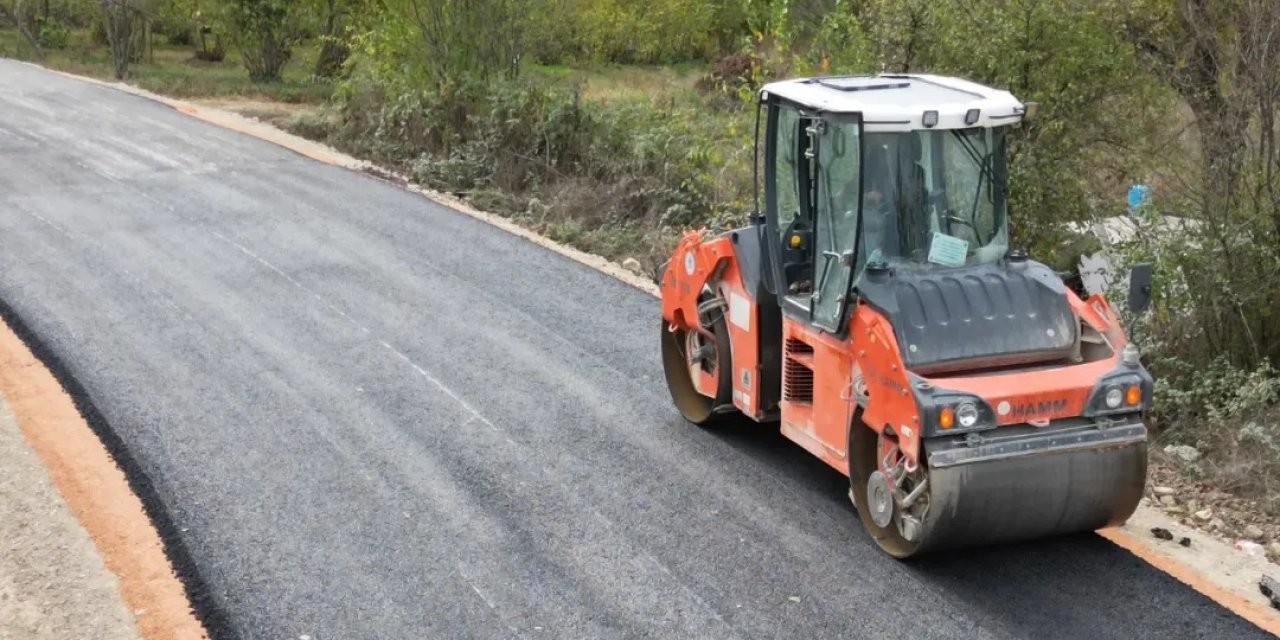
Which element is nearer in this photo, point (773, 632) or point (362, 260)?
point (773, 632)

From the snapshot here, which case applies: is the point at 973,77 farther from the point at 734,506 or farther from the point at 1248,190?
the point at 734,506

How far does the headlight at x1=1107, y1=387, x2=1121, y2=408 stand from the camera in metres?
7.33

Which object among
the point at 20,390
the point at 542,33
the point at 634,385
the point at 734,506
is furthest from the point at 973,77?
the point at 542,33

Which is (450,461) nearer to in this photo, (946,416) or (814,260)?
(814,260)

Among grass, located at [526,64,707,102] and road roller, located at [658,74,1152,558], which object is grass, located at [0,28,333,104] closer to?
grass, located at [526,64,707,102]

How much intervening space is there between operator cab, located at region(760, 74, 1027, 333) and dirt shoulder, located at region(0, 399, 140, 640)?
426cm

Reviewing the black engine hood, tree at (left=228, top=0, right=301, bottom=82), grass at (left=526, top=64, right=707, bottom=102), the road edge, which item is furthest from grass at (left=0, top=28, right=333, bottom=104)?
the black engine hood

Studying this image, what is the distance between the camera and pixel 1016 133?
12.4m

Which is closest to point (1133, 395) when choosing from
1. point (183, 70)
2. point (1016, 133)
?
point (1016, 133)

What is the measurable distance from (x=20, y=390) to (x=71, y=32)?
38013 mm

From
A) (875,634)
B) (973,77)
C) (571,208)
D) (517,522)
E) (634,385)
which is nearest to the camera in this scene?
(875,634)

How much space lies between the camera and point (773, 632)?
7.03m

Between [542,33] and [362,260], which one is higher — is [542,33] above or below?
above

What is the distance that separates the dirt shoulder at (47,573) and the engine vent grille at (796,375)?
4050 millimetres
